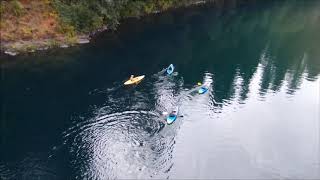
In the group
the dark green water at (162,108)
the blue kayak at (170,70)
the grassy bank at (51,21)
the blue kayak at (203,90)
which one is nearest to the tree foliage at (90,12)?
the grassy bank at (51,21)

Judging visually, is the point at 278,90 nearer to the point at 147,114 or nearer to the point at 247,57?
the point at 247,57

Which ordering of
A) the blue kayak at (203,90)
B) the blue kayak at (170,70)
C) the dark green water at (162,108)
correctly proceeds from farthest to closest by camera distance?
1. the blue kayak at (170,70)
2. the blue kayak at (203,90)
3. the dark green water at (162,108)

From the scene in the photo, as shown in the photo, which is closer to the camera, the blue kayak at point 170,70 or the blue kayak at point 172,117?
the blue kayak at point 172,117

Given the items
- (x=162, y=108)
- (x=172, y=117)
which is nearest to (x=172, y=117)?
(x=172, y=117)

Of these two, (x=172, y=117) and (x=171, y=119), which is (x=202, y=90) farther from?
(x=171, y=119)

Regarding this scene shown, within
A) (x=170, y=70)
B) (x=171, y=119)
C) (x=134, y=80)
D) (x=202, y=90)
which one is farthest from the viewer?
(x=170, y=70)

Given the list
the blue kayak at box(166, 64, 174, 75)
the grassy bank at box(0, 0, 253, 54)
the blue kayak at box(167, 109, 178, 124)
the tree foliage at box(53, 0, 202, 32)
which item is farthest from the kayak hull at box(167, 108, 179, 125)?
the tree foliage at box(53, 0, 202, 32)

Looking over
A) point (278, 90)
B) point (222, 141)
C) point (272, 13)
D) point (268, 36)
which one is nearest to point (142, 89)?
point (222, 141)

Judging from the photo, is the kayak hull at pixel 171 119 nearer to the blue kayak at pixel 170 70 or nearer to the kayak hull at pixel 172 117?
the kayak hull at pixel 172 117

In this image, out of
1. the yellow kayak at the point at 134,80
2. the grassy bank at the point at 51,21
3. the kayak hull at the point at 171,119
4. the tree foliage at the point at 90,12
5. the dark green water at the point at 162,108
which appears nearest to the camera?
the dark green water at the point at 162,108

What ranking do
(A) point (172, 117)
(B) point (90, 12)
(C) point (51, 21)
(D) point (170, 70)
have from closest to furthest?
(A) point (172, 117), (D) point (170, 70), (C) point (51, 21), (B) point (90, 12)
